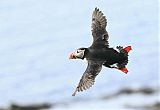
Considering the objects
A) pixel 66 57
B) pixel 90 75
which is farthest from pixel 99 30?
pixel 66 57

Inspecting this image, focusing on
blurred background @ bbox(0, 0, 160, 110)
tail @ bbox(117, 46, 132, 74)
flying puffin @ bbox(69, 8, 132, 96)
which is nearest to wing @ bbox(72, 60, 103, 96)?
flying puffin @ bbox(69, 8, 132, 96)

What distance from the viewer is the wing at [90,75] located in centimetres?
355

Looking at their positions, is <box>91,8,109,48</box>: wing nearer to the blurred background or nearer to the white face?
the white face

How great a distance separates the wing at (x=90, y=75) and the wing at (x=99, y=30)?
0.34 ft

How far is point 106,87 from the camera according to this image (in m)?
11.0

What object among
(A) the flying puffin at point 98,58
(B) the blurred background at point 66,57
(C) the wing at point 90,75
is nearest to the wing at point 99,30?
(A) the flying puffin at point 98,58

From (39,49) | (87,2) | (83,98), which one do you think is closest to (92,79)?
(83,98)

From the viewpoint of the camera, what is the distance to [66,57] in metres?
12.5

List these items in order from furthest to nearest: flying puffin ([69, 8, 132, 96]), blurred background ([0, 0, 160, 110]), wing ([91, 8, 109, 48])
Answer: blurred background ([0, 0, 160, 110])
wing ([91, 8, 109, 48])
flying puffin ([69, 8, 132, 96])

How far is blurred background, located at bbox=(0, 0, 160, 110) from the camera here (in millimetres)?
10938

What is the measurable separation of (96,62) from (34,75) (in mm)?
9140

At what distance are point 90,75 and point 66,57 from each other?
350 inches

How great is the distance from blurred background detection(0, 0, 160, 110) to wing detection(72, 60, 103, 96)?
4896mm

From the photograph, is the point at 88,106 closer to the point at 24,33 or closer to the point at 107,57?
the point at 24,33
